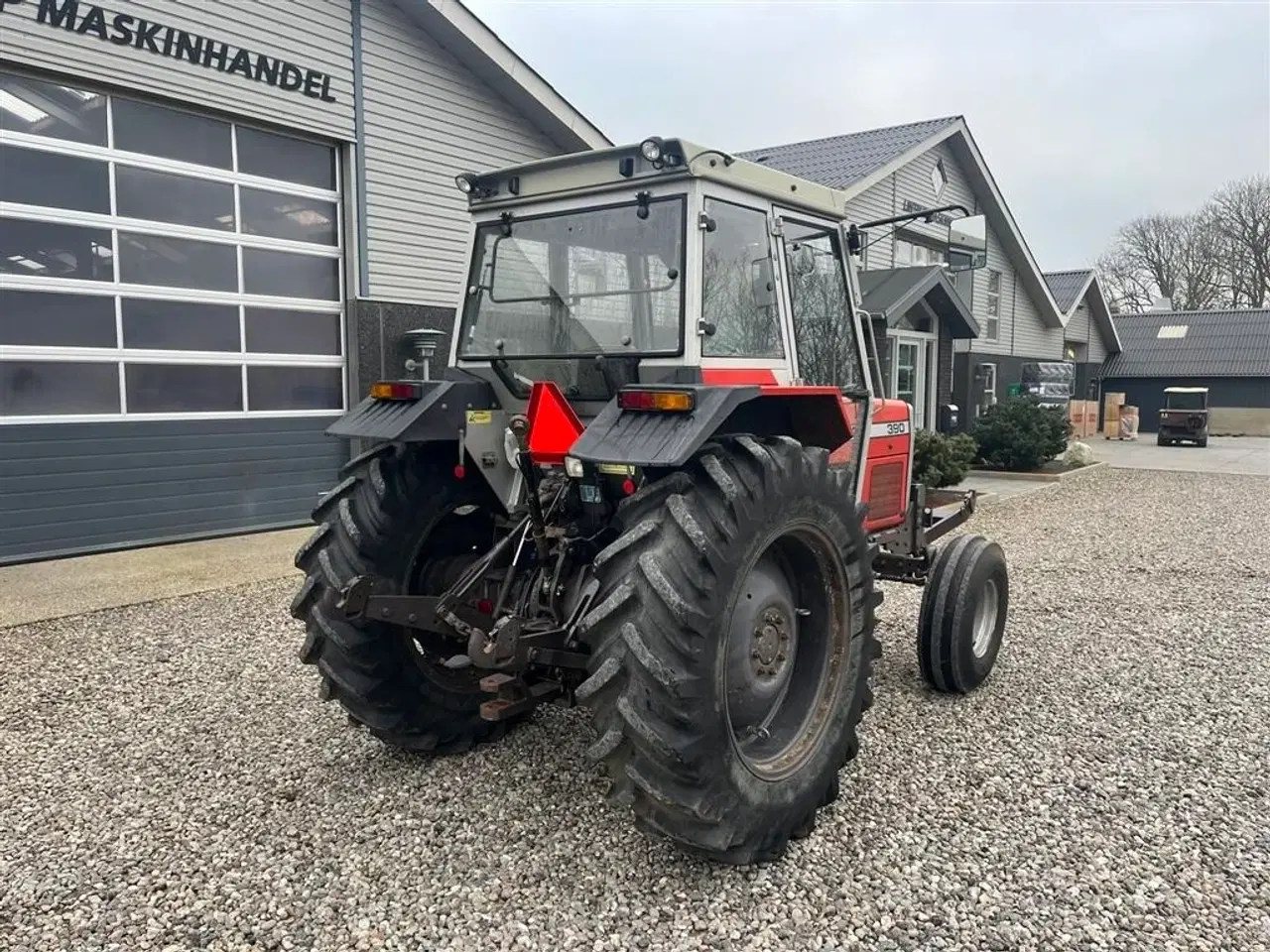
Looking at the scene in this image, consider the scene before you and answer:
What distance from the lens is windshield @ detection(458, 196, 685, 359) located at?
3367 mm

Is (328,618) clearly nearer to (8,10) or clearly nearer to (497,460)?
(497,460)

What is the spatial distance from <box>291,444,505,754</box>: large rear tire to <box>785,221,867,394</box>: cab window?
1502 millimetres

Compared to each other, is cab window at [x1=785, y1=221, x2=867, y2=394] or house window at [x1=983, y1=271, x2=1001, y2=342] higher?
house window at [x1=983, y1=271, x2=1001, y2=342]

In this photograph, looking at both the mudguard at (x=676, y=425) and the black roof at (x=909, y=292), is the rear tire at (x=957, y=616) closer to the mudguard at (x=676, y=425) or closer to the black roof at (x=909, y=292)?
the mudguard at (x=676, y=425)

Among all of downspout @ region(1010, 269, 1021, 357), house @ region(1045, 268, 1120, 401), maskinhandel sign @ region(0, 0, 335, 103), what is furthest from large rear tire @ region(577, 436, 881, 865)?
house @ region(1045, 268, 1120, 401)

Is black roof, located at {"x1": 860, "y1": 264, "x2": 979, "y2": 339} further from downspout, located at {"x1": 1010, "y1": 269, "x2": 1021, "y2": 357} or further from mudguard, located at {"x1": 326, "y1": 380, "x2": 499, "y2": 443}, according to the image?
mudguard, located at {"x1": 326, "y1": 380, "x2": 499, "y2": 443}

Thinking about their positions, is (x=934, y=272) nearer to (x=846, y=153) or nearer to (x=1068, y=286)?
(x=846, y=153)

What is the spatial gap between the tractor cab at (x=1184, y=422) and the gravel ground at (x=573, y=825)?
2126cm

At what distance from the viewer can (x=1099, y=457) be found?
19.7 metres

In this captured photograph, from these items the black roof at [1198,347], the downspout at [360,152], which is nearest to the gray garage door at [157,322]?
the downspout at [360,152]

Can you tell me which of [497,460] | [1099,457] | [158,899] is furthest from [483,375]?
[1099,457]

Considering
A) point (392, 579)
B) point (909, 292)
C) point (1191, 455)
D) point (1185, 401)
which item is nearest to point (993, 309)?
point (1191, 455)

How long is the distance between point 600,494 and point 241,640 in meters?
3.36

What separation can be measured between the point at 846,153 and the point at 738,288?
1367 cm
